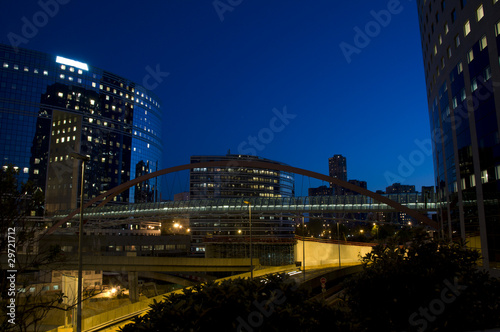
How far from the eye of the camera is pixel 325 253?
5950 cm

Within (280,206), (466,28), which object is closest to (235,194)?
(280,206)

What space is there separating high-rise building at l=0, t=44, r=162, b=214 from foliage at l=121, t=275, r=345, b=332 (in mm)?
120597

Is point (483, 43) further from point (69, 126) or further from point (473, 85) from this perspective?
point (69, 126)

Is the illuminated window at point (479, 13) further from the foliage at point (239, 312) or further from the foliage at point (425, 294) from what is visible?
the foliage at point (239, 312)

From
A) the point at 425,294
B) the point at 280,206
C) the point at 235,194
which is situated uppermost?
the point at 235,194

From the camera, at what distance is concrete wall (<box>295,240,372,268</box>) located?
5666 cm

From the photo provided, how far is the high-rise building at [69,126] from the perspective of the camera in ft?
382

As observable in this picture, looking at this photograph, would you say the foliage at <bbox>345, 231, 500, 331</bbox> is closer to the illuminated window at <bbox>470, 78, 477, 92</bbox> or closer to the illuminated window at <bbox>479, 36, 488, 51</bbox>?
the illuminated window at <bbox>479, 36, 488, 51</bbox>

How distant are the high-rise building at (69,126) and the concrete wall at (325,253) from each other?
94432mm

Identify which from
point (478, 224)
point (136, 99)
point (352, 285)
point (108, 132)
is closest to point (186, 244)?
point (108, 132)

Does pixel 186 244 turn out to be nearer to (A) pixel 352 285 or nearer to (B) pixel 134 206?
(B) pixel 134 206

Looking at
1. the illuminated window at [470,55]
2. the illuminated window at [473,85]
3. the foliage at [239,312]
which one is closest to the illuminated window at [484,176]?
the illuminated window at [473,85]

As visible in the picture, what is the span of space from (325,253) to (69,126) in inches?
4337

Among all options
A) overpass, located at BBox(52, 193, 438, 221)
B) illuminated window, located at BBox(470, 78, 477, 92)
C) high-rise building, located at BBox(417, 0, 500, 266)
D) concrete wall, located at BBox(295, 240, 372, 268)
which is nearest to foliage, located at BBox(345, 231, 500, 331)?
high-rise building, located at BBox(417, 0, 500, 266)
